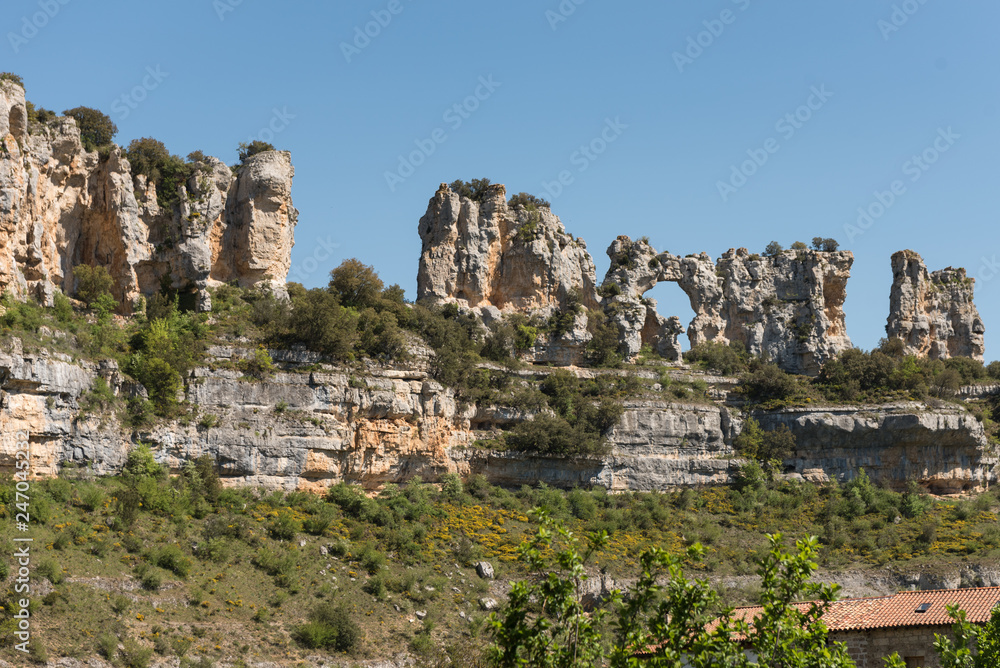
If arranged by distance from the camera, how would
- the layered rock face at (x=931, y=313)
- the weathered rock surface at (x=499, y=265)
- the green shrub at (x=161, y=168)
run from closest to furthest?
the green shrub at (x=161, y=168) → the weathered rock surface at (x=499, y=265) → the layered rock face at (x=931, y=313)

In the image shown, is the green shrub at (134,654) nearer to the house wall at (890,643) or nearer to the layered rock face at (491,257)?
the house wall at (890,643)

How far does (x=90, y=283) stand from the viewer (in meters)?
55.7

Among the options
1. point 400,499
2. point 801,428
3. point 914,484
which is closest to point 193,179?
point 400,499

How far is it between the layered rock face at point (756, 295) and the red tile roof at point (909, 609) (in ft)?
138

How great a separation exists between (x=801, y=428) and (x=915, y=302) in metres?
24.3

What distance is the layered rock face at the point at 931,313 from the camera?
280 ft

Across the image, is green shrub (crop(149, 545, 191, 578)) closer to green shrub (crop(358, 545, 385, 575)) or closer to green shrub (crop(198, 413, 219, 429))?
green shrub (crop(358, 545, 385, 575))

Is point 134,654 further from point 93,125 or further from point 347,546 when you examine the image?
point 93,125

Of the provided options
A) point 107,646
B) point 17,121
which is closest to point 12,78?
point 17,121

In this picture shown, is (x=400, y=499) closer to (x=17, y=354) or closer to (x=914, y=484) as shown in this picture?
(x=17, y=354)

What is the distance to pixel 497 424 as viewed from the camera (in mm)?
63750

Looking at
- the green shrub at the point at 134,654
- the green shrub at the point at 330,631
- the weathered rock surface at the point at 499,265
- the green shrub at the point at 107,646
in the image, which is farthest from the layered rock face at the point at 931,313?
the green shrub at the point at 107,646

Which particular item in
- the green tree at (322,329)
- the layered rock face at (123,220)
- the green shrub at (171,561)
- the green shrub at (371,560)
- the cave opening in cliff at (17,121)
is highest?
the cave opening in cliff at (17,121)

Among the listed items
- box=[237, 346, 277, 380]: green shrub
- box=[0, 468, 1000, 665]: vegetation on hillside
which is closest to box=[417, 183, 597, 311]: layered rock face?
box=[0, 468, 1000, 665]: vegetation on hillside
